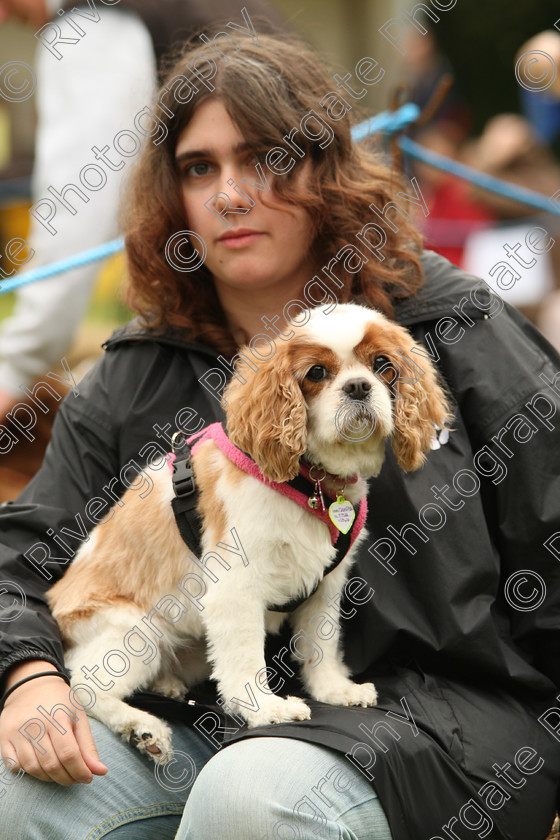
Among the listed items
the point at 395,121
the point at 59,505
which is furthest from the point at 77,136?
the point at 59,505

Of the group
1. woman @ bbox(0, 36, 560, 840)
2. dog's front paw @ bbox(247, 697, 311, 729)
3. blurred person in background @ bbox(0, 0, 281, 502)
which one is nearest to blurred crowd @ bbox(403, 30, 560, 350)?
blurred person in background @ bbox(0, 0, 281, 502)

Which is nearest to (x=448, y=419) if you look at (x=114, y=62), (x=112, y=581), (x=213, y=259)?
(x=213, y=259)

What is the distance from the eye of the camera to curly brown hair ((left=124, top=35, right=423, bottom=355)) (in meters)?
2.61

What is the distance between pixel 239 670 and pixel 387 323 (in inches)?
36.3

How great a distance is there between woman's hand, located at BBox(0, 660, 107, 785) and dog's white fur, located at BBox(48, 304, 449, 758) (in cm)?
17

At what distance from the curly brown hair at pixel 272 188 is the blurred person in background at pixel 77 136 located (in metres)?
Result: 0.83

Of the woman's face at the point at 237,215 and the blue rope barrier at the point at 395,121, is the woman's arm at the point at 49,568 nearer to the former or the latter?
the woman's face at the point at 237,215

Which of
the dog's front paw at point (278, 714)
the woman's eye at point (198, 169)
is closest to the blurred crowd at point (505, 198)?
the woman's eye at point (198, 169)

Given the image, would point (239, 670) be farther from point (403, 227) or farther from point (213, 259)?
point (403, 227)

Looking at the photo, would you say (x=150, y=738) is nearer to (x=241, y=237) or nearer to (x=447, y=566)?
(x=447, y=566)

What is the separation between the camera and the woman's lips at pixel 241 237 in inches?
103

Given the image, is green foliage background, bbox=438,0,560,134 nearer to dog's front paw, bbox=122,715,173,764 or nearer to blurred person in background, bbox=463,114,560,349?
blurred person in background, bbox=463,114,560,349

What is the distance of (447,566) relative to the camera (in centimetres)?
237

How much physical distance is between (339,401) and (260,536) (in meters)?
0.38
